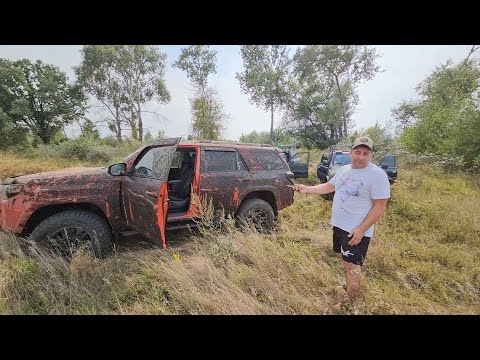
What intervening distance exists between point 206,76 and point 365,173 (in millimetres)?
20692

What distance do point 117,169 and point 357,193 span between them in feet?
10.9

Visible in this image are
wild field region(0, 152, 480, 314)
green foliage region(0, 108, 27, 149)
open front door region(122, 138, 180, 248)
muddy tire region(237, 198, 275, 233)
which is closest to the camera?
wild field region(0, 152, 480, 314)

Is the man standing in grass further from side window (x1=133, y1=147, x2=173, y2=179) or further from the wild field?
side window (x1=133, y1=147, x2=173, y2=179)

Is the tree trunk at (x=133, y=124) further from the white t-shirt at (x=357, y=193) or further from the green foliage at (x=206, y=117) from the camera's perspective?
the white t-shirt at (x=357, y=193)

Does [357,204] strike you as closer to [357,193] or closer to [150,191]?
[357,193]

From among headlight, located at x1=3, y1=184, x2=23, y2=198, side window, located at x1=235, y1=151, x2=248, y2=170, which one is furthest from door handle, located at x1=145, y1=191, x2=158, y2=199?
side window, located at x1=235, y1=151, x2=248, y2=170

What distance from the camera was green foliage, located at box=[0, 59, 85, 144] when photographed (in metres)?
18.4

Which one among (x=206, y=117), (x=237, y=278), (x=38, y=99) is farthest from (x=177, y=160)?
(x=38, y=99)

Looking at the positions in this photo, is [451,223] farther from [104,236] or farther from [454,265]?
[104,236]

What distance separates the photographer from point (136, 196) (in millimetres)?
3264

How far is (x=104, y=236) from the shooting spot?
3314mm

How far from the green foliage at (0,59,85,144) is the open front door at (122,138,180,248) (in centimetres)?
2041

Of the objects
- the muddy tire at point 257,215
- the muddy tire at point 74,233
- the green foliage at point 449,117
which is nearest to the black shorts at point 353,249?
the muddy tire at point 257,215
